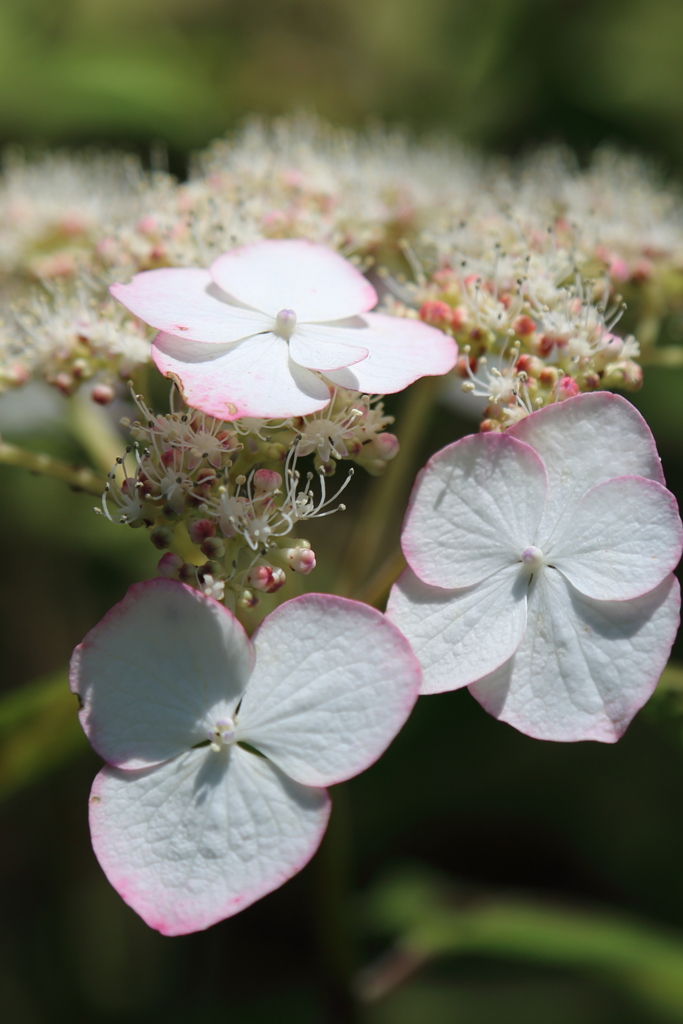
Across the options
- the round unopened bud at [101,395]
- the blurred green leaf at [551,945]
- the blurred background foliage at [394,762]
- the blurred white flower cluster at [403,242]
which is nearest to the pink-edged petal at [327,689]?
the blurred white flower cluster at [403,242]

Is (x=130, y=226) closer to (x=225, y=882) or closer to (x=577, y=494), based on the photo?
(x=577, y=494)

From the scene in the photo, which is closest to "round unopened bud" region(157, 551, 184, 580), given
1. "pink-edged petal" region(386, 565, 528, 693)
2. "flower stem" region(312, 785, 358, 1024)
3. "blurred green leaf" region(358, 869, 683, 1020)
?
"pink-edged petal" region(386, 565, 528, 693)

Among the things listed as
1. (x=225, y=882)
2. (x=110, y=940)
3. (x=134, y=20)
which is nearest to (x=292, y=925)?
(x=110, y=940)

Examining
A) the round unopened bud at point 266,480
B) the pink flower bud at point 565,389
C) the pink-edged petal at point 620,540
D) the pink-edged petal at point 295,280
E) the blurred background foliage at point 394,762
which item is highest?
the pink flower bud at point 565,389

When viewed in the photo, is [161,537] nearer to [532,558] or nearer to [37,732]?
[532,558]

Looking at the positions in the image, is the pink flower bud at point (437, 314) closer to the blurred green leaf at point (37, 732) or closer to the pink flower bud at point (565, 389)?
the pink flower bud at point (565, 389)

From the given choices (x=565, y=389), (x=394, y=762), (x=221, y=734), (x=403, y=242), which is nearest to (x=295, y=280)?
(x=403, y=242)
